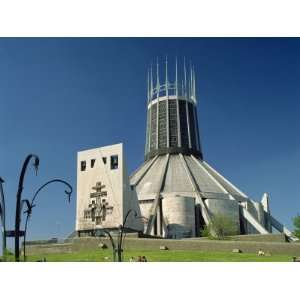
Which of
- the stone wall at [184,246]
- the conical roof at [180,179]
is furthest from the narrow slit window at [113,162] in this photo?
the conical roof at [180,179]

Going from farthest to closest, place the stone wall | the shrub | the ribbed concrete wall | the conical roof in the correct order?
the conical roof
the ribbed concrete wall
the shrub
the stone wall

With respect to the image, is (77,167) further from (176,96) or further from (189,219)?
(176,96)

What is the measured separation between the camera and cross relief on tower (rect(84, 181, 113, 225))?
1254 inches

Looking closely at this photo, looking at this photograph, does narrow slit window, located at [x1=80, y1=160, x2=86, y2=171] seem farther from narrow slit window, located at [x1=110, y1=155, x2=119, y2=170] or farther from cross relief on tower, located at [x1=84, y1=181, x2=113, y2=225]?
narrow slit window, located at [x1=110, y1=155, x2=119, y2=170]

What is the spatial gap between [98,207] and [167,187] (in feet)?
35.4

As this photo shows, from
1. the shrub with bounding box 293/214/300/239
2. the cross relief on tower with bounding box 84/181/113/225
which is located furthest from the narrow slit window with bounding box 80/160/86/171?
the shrub with bounding box 293/214/300/239

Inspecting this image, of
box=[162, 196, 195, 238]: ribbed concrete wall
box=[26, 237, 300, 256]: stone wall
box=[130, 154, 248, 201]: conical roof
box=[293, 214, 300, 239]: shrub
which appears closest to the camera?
box=[26, 237, 300, 256]: stone wall

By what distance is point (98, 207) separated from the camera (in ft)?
106

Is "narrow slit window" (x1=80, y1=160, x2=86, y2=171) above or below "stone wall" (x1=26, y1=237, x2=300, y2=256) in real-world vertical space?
above

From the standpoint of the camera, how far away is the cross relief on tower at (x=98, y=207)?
104 ft

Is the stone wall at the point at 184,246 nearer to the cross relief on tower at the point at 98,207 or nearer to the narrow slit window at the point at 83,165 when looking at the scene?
the cross relief on tower at the point at 98,207
